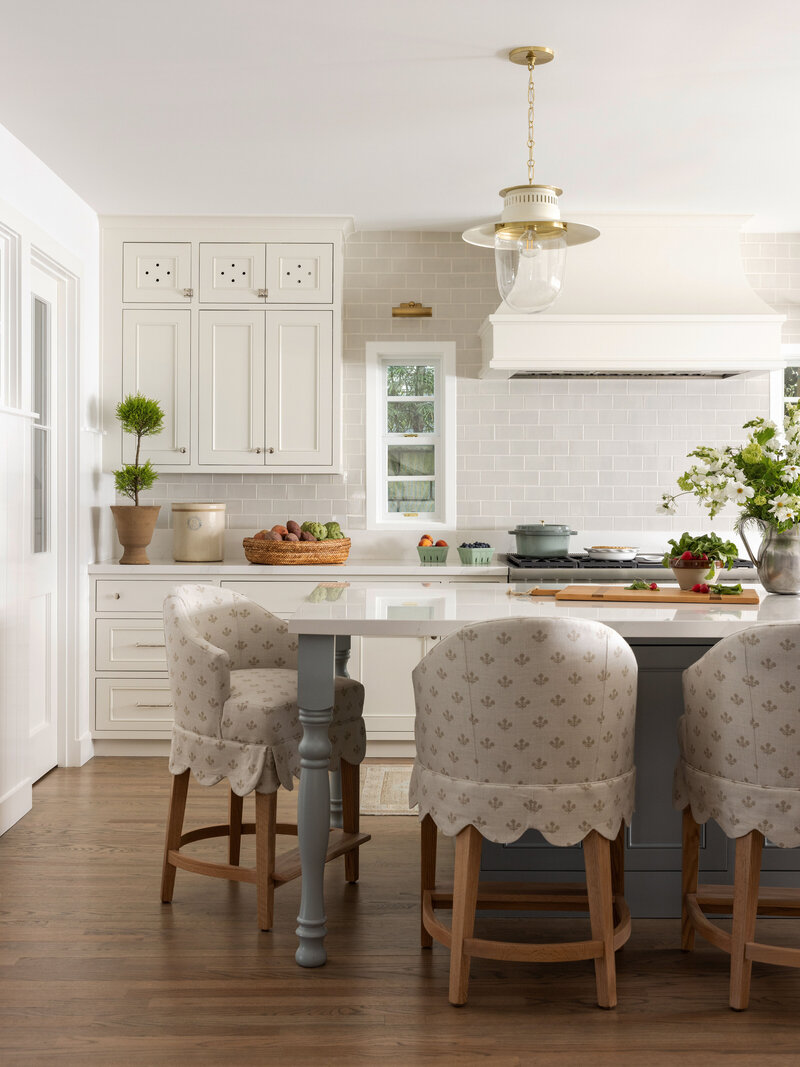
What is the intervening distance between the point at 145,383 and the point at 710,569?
3.17m

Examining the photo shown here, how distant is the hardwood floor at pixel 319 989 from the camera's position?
229 centimetres

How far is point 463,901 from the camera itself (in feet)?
8.06

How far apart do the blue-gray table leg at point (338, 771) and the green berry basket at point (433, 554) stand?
169 centimetres

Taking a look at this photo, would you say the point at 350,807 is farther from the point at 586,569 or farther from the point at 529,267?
the point at 586,569

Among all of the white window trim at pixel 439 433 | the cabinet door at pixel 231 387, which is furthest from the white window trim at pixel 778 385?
the cabinet door at pixel 231 387

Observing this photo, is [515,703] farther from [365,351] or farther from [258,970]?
[365,351]

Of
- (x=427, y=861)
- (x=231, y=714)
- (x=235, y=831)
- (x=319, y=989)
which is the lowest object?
(x=319, y=989)

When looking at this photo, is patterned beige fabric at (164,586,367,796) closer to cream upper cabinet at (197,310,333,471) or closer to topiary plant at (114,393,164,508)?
topiary plant at (114,393,164,508)

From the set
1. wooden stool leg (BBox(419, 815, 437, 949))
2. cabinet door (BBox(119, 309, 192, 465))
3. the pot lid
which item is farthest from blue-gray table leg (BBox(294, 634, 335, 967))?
cabinet door (BBox(119, 309, 192, 465))

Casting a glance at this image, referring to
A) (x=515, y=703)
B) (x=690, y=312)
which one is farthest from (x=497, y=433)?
(x=515, y=703)

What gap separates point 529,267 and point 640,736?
1401mm

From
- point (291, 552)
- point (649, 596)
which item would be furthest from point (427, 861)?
point (291, 552)

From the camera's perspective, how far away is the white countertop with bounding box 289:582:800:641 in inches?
102

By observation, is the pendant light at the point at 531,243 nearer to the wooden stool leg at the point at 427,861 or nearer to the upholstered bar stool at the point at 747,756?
the upholstered bar stool at the point at 747,756
